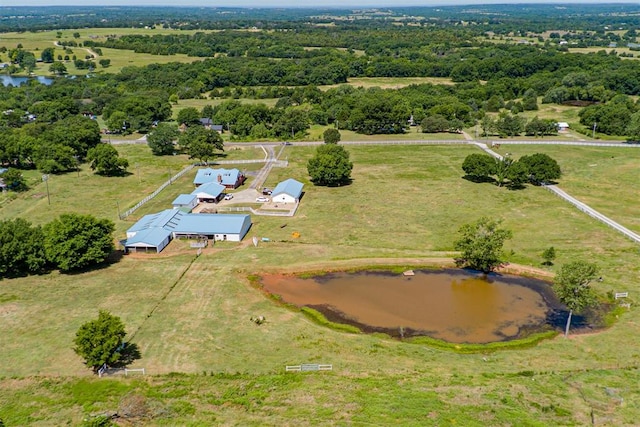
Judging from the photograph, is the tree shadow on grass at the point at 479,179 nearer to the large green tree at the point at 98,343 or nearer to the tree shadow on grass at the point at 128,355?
the tree shadow on grass at the point at 128,355

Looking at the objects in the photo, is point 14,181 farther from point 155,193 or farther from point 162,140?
point 162,140

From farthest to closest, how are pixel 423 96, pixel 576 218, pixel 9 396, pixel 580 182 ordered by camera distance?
pixel 423 96 → pixel 580 182 → pixel 576 218 → pixel 9 396

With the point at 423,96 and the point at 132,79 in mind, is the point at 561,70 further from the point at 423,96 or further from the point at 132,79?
the point at 132,79

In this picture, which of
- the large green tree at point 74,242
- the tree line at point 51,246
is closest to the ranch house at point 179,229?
the large green tree at point 74,242

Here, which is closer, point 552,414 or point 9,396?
point 552,414

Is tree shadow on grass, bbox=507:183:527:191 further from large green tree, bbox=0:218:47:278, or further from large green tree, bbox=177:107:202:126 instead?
large green tree, bbox=177:107:202:126

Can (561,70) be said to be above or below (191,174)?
above

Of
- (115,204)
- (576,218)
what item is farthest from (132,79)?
(576,218)
